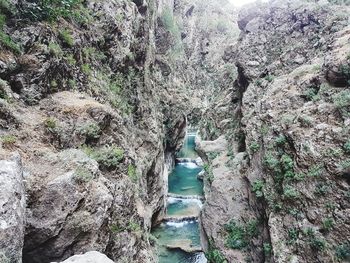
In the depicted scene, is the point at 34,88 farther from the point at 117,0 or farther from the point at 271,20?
the point at 271,20

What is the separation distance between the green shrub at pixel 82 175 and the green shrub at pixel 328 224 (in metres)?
8.98

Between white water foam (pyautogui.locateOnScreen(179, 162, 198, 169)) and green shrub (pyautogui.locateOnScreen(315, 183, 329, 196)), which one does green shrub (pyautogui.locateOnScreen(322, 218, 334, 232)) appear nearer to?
green shrub (pyautogui.locateOnScreen(315, 183, 329, 196))

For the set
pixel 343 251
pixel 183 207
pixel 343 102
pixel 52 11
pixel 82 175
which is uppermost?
pixel 52 11

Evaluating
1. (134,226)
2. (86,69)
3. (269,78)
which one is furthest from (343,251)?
(269,78)

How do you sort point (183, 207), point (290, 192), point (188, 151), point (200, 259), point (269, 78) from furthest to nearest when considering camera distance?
1. point (188, 151)
2. point (183, 207)
3. point (269, 78)
4. point (200, 259)
5. point (290, 192)

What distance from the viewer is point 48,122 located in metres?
9.12

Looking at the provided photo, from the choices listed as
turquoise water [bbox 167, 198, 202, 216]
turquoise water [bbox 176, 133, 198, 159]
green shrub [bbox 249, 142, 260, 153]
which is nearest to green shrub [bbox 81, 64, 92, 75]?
green shrub [bbox 249, 142, 260, 153]

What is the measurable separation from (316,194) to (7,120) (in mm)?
11393

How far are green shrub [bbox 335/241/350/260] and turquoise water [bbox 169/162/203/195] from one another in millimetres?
23381

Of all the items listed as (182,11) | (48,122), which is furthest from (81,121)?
(182,11)

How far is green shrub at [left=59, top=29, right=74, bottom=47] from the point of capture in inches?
453

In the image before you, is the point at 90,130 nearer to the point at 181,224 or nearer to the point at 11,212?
the point at 11,212

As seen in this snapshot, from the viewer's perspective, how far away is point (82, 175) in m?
7.92

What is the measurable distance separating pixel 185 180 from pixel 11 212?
113ft
